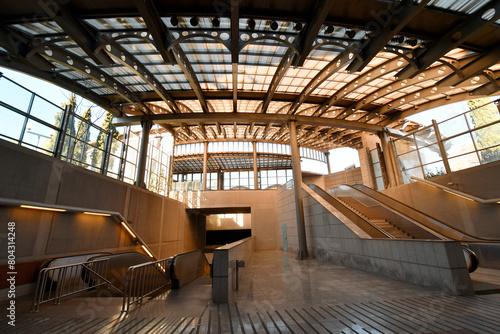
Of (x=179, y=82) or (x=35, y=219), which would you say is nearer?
(x=35, y=219)

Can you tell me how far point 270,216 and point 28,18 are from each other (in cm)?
2094

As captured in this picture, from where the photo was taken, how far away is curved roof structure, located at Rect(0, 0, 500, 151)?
27.9ft

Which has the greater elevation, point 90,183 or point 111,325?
point 90,183

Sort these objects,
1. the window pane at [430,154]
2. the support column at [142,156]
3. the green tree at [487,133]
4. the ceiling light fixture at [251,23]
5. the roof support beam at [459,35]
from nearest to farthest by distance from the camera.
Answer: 1. the roof support beam at [459,35]
2. the ceiling light fixture at [251,23]
3. the green tree at [487,133]
4. the window pane at [430,154]
5. the support column at [142,156]

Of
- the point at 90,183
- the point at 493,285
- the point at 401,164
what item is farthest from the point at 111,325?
the point at 401,164

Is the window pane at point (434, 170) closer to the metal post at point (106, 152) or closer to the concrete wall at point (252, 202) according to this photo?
the concrete wall at point (252, 202)

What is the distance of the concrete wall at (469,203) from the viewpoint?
10680mm

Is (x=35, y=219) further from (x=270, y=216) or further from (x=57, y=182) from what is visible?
(x=270, y=216)

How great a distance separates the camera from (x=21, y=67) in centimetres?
1094

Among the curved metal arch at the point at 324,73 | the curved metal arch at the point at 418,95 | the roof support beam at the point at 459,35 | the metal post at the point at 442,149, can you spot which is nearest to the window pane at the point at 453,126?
the metal post at the point at 442,149

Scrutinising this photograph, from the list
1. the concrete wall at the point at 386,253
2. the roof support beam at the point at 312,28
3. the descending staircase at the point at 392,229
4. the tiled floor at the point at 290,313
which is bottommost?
the tiled floor at the point at 290,313

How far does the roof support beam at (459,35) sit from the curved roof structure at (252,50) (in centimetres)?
4

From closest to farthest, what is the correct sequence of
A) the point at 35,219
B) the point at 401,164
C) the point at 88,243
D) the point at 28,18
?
the point at 35,219
the point at 28,18
the point at 88,243
the point at 401,164

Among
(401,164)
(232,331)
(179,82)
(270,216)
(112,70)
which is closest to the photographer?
(232,331)
